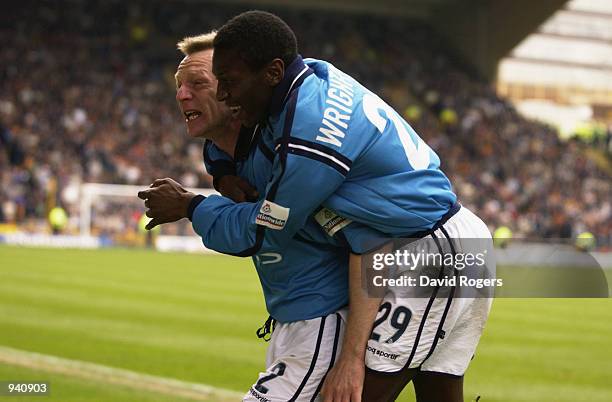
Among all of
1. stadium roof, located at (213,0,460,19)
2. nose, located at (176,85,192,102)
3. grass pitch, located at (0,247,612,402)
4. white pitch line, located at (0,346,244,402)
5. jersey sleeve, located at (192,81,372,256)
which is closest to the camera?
jersey sleeve, located at (192,81,372,256)

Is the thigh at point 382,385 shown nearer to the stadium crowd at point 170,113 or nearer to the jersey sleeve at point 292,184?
the jersey sleeve at point 292,184

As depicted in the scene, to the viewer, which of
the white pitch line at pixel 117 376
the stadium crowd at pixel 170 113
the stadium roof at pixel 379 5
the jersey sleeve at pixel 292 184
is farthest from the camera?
the stadium roof at pixel 379 5

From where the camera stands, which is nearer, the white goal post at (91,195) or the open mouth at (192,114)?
the open mouth at (192,114)

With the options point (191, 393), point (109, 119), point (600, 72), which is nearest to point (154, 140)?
point (109, 119)

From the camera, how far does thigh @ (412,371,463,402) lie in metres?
→ 3.94

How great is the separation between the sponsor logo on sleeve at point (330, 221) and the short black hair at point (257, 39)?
542mm

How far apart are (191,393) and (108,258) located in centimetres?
1703

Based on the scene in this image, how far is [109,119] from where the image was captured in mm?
35812

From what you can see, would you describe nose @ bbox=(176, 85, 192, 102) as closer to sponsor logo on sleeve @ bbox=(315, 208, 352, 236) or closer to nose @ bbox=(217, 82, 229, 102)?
nose @ bbox=(217, 82, 229, 102)

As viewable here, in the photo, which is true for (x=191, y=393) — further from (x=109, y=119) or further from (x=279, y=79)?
(x=109, y=119)

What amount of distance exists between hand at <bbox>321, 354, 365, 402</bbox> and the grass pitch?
142 centimetres

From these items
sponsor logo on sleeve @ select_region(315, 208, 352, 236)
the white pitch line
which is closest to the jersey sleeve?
sponsor logo on sleeve @ select_region(315, 208, 352, 236)

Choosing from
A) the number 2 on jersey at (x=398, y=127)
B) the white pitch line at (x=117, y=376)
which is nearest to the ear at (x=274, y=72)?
the number 2 on jersey at (x=398, y=127)

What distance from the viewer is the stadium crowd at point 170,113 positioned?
3272 cm
